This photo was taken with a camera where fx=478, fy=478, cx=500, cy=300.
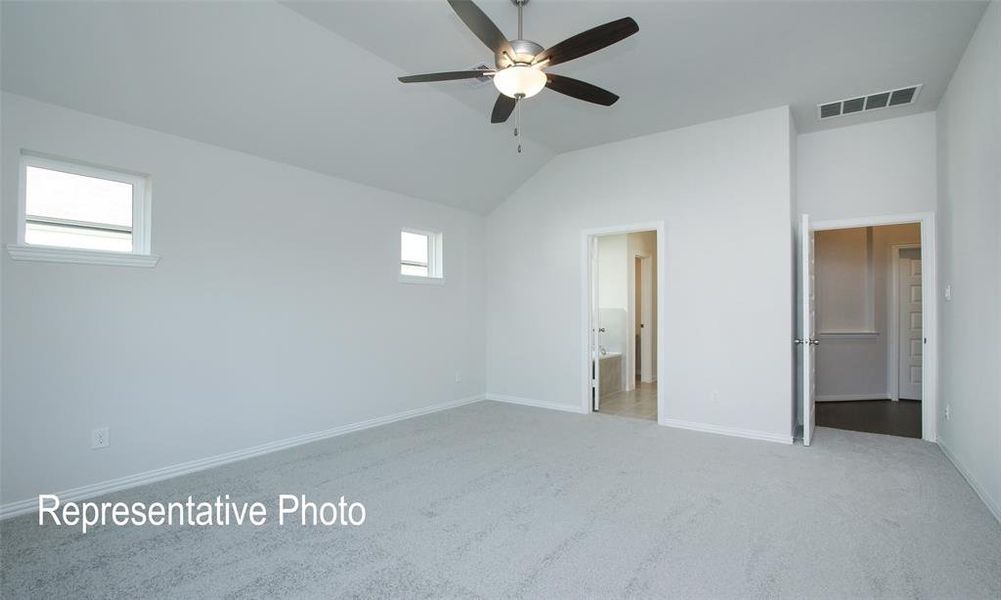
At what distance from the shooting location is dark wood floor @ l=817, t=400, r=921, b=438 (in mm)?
4688

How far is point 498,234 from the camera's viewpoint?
6.25 meters

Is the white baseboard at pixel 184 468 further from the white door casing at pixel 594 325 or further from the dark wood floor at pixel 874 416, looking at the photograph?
the dark wood floor at pixel 874 416

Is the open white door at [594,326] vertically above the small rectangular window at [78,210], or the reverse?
the small rectangular window at [78,210]

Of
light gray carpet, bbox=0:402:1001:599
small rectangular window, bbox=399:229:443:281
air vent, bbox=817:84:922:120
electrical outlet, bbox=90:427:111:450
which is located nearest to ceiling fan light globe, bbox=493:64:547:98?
light gray carpet, bbox=0:402:1001:599

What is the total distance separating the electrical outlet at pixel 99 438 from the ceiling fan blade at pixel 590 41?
11.5 feet

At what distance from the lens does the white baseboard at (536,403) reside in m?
5.52

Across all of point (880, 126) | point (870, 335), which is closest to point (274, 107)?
point (880, 126)

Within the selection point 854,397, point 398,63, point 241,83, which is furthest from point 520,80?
point 854,397

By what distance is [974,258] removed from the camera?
3145 millimetres

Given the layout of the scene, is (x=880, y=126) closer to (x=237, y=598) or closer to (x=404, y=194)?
(x=404, y=194)

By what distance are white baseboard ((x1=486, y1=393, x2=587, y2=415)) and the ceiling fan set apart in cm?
371

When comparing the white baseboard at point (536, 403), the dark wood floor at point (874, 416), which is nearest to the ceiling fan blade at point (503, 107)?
the white baseboard at point (536, 403)

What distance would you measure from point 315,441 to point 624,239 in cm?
484

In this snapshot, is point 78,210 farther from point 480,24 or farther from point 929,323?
point 929,323
